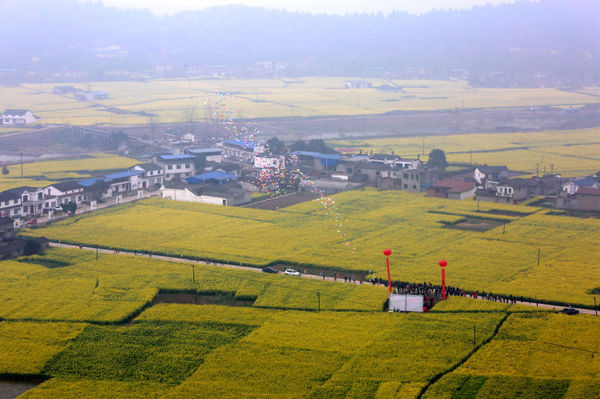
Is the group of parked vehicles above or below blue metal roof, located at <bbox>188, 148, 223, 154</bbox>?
below

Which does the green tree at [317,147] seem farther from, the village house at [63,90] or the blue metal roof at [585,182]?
the village house at [63,90]

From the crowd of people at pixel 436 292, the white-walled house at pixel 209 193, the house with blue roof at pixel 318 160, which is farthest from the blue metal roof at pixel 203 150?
the crowd of people at pixel 436 292

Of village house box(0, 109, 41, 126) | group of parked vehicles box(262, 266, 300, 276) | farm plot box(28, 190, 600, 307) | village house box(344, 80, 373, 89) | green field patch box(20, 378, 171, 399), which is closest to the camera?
green field patch box(20, 378, 171, 399)

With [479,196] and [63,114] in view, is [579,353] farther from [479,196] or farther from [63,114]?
[63,114]

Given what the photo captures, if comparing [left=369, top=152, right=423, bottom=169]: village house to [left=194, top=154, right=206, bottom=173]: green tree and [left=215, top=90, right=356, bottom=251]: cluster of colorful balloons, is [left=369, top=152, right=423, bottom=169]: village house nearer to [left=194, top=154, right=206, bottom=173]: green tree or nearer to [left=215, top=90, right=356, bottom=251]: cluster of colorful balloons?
[left=215, top=90, right=356, bottom=251]: cluster of colorful balloons

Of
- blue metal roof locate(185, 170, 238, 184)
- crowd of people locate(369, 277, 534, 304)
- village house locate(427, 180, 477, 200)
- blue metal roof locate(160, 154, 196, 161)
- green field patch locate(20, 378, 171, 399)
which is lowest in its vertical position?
green field patch locate(20, 378, 171, 399)

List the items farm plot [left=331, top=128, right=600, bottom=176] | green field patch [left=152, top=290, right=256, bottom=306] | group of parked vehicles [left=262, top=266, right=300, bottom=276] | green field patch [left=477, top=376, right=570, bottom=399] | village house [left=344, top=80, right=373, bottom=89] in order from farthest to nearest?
village house [left=344, top=80, right=373, bottom=89], farm plot [left=331, top=128, right=600, bottom=176], group of parked vehicles [left=262, top=266, right=300, bottom=276], green field patch [left=152, top=290, right=256, bottom=306], green field patch [left=477, top=376, right=570, bottom=399]

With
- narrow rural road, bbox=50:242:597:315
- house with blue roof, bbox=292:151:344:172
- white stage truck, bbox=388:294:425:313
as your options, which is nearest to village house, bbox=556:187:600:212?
house with blue roof, bbox=292:151:344:172
